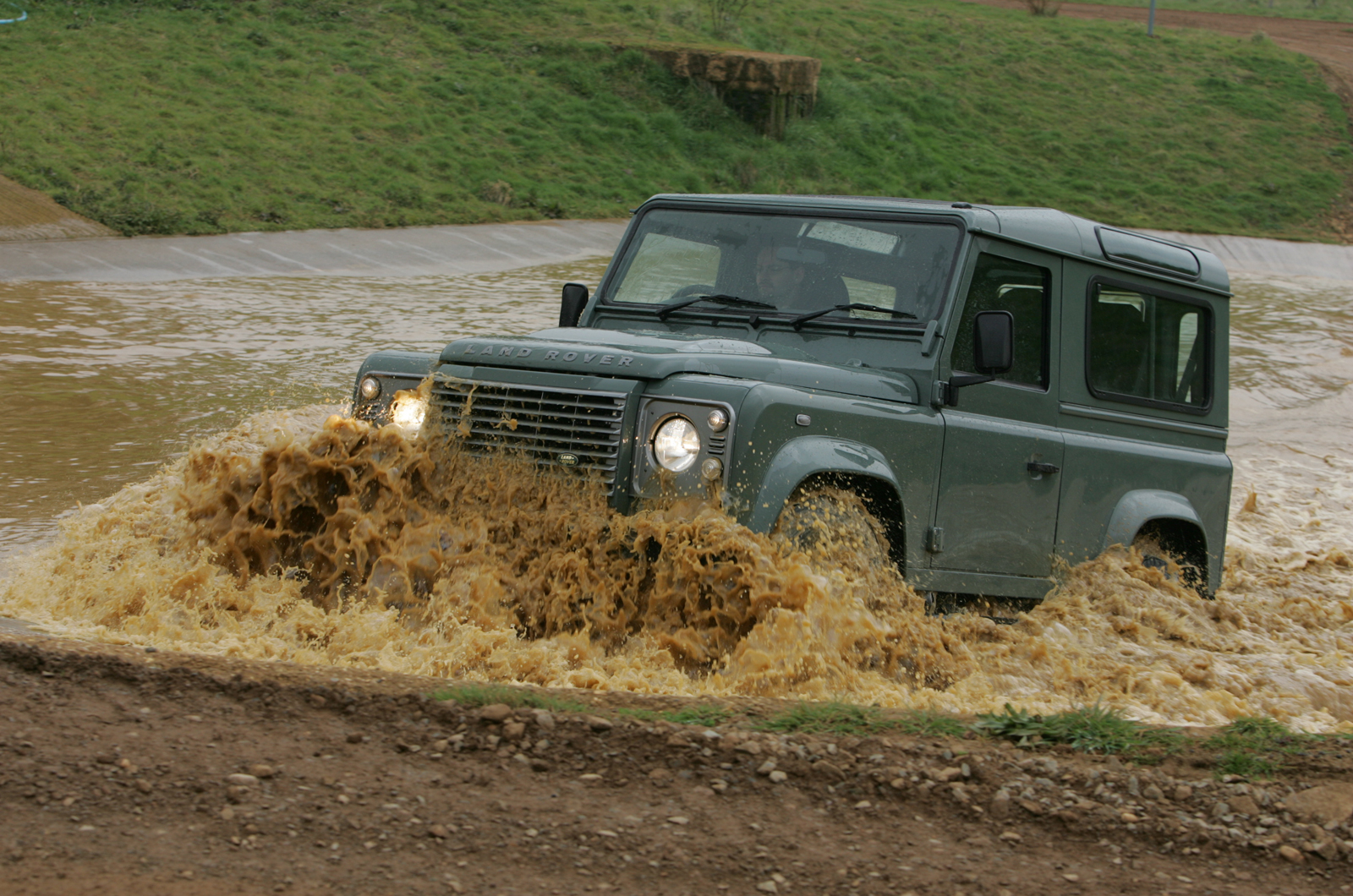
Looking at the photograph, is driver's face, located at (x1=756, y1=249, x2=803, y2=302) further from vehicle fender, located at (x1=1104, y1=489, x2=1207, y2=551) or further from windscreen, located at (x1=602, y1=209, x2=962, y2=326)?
vehicle fender, located at (x1=1104, y1=489, x2=1207, y2=551)

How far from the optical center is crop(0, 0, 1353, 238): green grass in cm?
2277

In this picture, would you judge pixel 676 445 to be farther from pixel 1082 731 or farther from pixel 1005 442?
pixel 1005 442

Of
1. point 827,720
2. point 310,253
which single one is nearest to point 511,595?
point 827,720

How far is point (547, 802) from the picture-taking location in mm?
3609

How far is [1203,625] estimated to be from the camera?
7.34m

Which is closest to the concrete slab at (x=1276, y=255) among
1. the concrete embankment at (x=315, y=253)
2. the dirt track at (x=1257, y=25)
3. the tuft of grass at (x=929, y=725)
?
the concrete embankment at (x=315, y=253)

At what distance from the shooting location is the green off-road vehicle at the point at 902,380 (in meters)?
5.12

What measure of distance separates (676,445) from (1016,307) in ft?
6.87

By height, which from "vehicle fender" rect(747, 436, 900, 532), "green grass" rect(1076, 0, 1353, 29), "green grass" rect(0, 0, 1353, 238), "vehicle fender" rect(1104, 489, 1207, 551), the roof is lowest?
"vehicle fender" rect(1104, 489, 1207, 551)

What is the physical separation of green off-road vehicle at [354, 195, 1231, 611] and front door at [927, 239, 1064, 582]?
12 millimetres

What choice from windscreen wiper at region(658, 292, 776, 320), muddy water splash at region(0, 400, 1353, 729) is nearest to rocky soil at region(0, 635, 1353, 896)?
muddy water splash at region(0, 400, 1353, 729)

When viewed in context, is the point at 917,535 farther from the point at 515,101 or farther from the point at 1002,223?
the point at 515,101

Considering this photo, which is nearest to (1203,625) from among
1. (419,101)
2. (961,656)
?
(961,656)

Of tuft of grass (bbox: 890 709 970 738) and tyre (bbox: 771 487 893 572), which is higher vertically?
tyre (bbox: 771 487 893 572)
